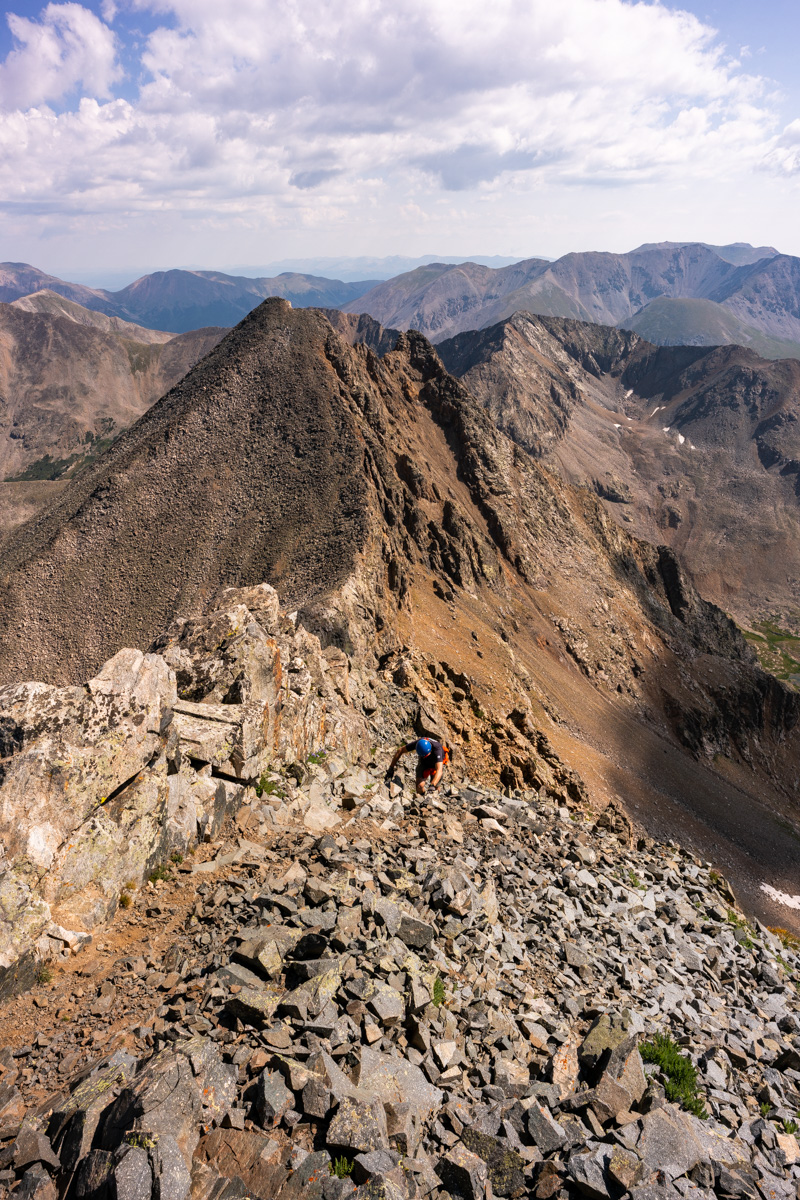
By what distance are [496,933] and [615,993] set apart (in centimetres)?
310

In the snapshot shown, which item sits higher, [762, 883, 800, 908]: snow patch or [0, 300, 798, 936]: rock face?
[0, 300, 798, 936]: rock face

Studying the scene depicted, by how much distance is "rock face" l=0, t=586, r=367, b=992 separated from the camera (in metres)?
10.9

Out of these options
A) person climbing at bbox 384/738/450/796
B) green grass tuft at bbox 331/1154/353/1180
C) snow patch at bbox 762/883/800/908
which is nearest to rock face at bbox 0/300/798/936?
snow patch at bbox 762/883/800/908

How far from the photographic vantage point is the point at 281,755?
1778 cm

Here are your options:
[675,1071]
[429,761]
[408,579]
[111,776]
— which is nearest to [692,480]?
[408,579]

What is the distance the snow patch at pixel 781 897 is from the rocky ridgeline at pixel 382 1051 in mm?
28875

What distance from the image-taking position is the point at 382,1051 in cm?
888

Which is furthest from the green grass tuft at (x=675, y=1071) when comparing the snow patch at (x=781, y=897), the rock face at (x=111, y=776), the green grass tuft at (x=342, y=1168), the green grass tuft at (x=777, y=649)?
the green grass tuft at (x=777, y=649)

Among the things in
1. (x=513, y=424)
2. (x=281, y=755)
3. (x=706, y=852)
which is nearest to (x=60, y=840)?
(x=281, y=755)

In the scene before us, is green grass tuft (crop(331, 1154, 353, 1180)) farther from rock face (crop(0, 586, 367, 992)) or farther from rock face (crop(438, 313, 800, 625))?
rock face (crop(438, 313, 800, 625))

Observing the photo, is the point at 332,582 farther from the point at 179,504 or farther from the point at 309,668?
the point at 179,504

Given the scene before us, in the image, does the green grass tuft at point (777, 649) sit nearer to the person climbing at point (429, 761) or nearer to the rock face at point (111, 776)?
the person climbing at point (429, 761)

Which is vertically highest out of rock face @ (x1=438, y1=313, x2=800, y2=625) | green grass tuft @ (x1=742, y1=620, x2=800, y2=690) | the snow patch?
rock face @ (x1=438, y1=313, x2=800, y2=625)

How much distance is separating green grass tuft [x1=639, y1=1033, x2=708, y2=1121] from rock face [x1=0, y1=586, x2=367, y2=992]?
9.82m
